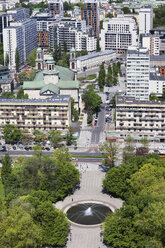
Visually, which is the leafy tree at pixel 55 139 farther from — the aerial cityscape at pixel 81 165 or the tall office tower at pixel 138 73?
the tall office tower at pixel 138 73

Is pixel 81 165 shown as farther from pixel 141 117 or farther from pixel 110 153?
pixel 141 117

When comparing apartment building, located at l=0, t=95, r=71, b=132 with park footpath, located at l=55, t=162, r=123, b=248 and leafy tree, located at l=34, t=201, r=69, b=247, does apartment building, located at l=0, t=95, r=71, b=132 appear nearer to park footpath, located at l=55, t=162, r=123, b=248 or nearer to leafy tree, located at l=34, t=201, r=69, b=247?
park footpath, located at l=55, t=162, r=123, b=248

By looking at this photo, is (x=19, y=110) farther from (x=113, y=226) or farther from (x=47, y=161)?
(x=113, y=226)

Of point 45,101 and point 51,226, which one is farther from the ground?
point 45,101

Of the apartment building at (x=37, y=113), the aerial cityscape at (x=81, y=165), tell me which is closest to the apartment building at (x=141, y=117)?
the aerial cityscape at (x=81, y=165)

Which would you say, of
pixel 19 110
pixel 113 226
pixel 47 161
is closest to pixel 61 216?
pixel 113 226

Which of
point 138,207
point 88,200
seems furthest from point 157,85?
point 138,207
